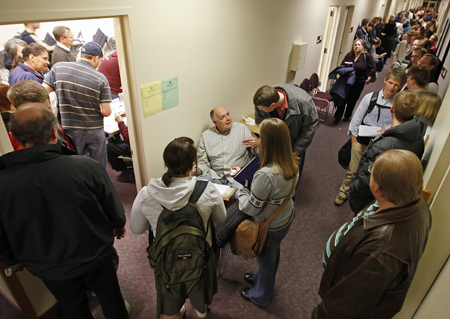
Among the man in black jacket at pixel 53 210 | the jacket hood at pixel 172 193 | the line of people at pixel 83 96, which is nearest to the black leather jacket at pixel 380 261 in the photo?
the jacket hood at pixel 172 193

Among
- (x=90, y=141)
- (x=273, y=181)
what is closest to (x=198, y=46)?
(x=90, y=141)

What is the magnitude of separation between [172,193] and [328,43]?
705 centimetres

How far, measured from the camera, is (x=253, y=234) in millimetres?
1878

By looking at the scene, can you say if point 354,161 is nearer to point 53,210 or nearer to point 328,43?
point 53,210

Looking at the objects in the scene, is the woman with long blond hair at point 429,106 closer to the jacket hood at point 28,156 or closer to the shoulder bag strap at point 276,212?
the shoulder bag strap at point 276,212

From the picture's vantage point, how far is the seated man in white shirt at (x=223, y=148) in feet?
10.3

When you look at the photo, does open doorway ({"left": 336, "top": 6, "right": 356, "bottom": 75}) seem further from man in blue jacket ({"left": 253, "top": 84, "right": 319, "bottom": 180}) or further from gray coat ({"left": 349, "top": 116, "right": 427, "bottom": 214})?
gray coat ({"left": 349, "top": 116, "right": 427, "bottom": 214})

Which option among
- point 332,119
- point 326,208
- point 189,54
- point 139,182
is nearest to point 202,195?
point 139,182

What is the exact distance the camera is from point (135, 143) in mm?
2709

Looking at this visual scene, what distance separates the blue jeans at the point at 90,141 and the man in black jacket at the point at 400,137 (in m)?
2.70

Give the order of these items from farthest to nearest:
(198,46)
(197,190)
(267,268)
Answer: (198,46) < (267,268) < (197,190)

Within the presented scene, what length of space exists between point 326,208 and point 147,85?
8.35 ft

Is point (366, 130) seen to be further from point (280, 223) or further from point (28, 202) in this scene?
point (28, 202)

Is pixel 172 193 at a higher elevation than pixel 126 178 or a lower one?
higher
